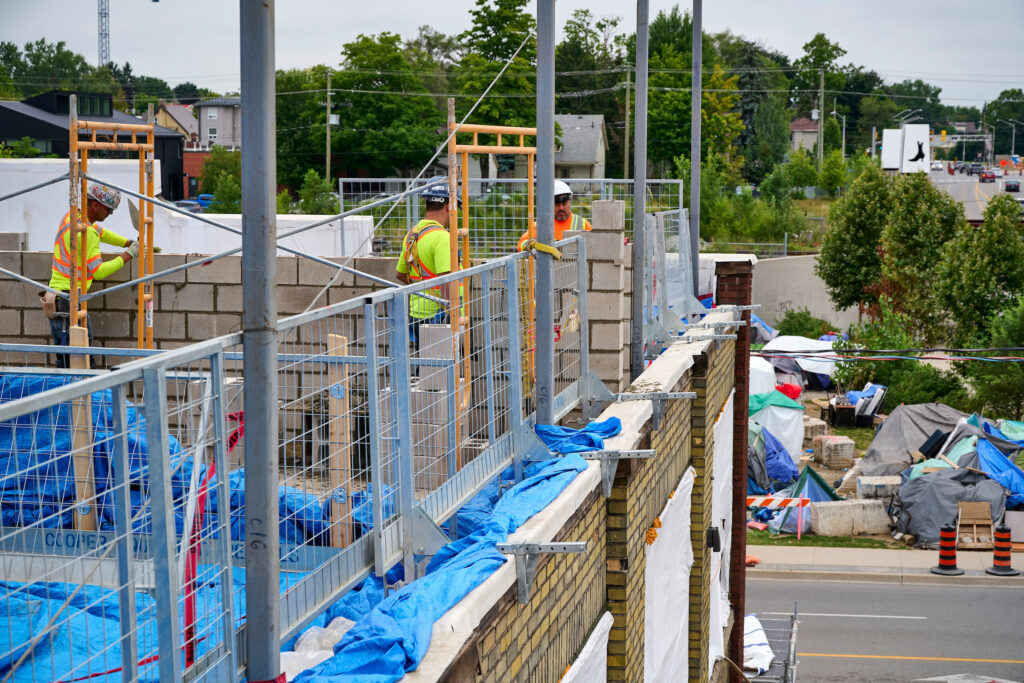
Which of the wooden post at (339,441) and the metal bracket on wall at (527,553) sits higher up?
the wooden post at (339,441)

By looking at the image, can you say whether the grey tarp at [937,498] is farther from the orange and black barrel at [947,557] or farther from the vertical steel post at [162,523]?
the vertical steel post at [162,523]

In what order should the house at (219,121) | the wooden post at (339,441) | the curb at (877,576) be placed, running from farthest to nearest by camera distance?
the house at (219,121) → the curb at (877,576) → the wooden post at (339,441)

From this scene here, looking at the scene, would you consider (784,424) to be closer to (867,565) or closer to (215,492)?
(867,565)

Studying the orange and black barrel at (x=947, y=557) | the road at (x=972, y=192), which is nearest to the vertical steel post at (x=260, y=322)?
the orange and black barrel at (x=947, y=557)

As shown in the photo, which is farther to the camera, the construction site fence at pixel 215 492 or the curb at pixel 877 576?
the curb at pixel 877 576

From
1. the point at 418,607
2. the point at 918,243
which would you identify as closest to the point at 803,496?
the point at 918,243

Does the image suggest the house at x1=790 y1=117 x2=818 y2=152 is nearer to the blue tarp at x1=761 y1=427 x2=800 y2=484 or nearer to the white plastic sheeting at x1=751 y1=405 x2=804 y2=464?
the white plastic sheeting at x1=751 y1=405 x2=804 y2=464

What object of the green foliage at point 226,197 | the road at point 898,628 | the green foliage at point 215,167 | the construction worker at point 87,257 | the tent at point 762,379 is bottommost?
the road at point 898,628

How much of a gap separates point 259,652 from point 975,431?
2970cm

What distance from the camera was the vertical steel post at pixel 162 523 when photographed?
269 centimetres

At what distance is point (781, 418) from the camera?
31703 mm

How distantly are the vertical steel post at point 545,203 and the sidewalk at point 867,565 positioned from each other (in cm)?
1874

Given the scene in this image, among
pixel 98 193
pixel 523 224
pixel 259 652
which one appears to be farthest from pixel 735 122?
pixel 259 652

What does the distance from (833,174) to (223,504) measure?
75.3m
